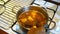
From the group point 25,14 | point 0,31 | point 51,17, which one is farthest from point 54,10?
point 0,31

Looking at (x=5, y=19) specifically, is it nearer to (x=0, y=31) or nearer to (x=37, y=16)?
(x=0, y=31)

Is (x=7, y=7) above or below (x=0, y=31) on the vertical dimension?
above

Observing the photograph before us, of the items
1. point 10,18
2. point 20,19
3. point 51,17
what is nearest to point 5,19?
point 10,18

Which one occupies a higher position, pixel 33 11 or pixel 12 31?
pixel 33 11

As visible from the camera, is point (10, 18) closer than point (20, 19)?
No

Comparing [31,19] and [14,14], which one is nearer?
[31,19]

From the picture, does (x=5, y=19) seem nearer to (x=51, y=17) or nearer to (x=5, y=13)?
(x=5, y=13)
